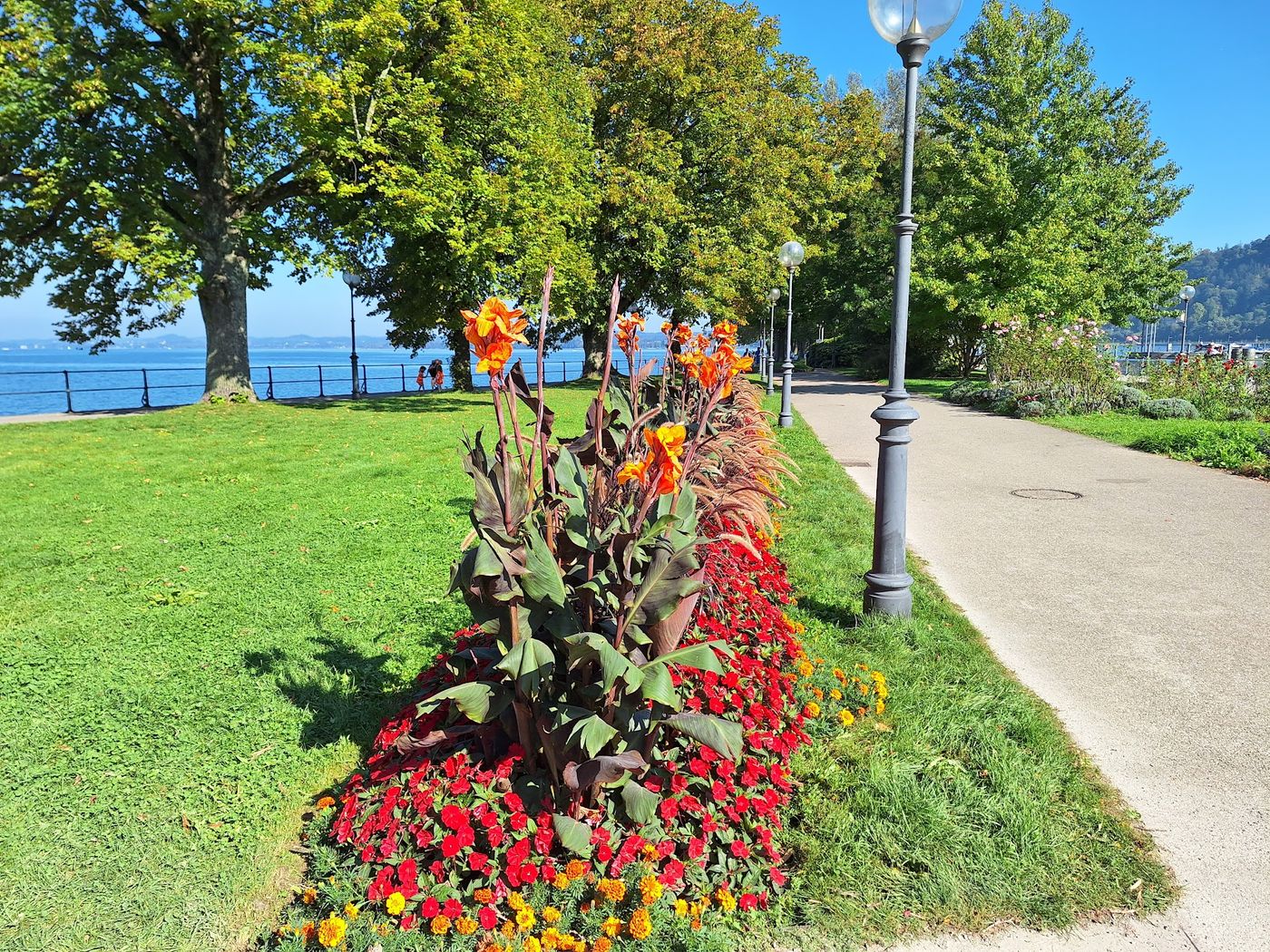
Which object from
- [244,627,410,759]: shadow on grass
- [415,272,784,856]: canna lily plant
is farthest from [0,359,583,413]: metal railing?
[415,272,784,856]: canna lily plant

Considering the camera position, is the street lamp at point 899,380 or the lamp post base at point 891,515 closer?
the street lamp at point 899,380

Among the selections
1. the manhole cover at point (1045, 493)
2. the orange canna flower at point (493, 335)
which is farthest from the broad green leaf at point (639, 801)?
the manhole cover at point (1045, 493)

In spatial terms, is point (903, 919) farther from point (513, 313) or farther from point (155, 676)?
point (155, 676)

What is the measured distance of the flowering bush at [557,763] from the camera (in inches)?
83.3

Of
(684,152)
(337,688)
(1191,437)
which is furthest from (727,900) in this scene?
(684,152)

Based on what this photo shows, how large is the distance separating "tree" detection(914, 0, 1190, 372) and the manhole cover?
648 inches

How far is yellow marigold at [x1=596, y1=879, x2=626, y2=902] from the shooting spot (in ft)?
6.91

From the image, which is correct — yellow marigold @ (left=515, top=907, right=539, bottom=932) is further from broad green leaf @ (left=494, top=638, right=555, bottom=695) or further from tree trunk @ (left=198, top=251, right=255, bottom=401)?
tree trunk @ (left=198, top=251, right=255, bottom=401)

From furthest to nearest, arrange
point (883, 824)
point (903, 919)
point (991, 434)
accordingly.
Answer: point (991, 434)
point (883, 824)
point (903, 919)

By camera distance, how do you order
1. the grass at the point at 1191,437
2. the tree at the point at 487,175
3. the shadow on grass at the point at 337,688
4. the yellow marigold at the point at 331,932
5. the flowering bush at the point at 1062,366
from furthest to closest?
the flowering bush at the point at 1062,366 < the tree at the point at 487,175 < the grass at the point at 1191,437 < the shadow on grass at the point at 337,688 < the yellow marigold at the point at 331,932

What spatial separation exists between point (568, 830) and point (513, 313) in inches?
60.3

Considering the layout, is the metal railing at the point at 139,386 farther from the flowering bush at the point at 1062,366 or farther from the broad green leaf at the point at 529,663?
the broad green leaf at the point at 529,663

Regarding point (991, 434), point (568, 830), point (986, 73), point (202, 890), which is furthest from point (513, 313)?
point (986, 73)

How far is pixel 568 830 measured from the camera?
7.30 feet
